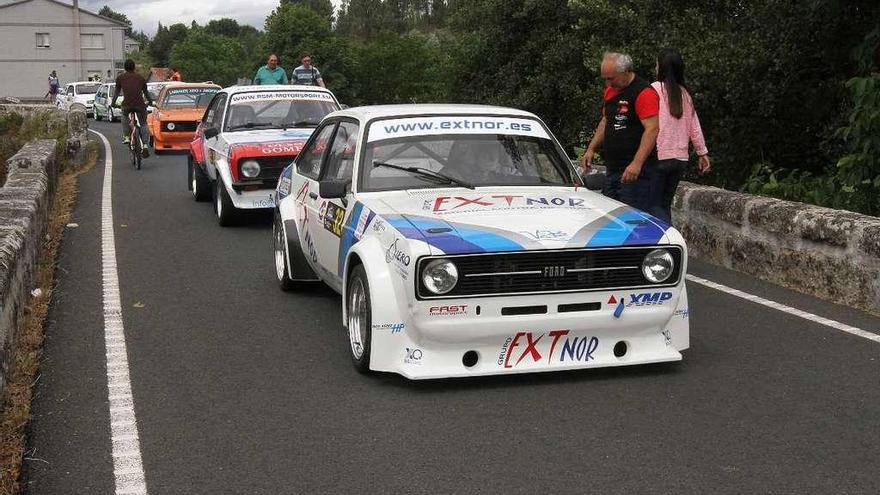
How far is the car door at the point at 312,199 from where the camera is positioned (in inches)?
305

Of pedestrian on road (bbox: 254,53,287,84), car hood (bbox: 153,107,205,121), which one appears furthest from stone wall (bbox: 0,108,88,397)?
car hood (bbox: 153,107,205,121)

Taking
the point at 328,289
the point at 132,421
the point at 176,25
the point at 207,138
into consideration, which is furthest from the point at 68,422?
the point at 176,25

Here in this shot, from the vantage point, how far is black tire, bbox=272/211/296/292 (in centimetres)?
850

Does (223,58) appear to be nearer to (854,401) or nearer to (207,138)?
(207,138)

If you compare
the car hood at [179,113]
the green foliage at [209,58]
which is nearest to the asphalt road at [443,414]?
the car hood at [179,113]

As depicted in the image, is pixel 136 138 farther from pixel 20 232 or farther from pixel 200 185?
pixel 20 232

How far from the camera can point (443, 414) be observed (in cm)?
549

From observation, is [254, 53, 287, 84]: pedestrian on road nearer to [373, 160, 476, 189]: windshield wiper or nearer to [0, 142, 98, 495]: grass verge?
[0, 142, 98, 495]: grass verge

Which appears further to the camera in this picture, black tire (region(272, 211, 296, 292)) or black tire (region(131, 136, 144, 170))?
black tire (region(131, 136, 144, 170))

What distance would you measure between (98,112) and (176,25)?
116 meters

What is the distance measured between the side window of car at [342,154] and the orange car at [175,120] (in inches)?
626

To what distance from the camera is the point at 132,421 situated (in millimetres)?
5434

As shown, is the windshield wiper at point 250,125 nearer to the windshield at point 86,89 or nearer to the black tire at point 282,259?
the black tire at point 282,259

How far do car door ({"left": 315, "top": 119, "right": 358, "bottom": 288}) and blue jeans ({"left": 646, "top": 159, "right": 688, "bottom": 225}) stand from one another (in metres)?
2.36
